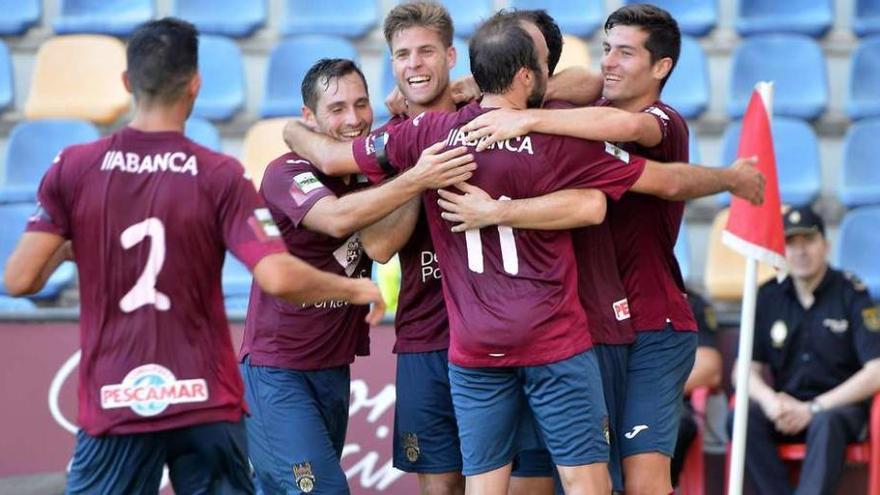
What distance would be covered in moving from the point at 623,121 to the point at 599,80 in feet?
2.45

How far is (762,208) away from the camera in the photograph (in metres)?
6.51

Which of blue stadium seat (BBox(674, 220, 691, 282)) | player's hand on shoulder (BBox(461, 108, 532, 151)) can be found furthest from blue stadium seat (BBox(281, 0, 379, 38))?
player's hand on shoulder (BBox(461, 108, 532, 151))

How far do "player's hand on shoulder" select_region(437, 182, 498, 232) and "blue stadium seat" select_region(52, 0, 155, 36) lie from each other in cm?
615

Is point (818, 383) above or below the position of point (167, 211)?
below

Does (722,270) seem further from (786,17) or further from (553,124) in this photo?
(553,124)

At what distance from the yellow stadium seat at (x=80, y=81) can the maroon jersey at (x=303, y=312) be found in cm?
488

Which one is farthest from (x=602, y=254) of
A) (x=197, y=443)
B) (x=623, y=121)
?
(x=197, y=443)

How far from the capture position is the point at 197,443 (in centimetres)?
463

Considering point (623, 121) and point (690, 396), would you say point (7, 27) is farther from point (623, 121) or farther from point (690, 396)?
point (623, 121)

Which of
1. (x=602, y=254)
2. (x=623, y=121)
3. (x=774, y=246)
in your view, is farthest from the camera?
(x=774, y=246)

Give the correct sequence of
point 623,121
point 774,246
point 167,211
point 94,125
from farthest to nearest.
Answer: point 94,125, point 774,246, point 623,121, point 167,211

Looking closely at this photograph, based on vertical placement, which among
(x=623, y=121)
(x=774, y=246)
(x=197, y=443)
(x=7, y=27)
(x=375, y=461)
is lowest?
(x=375, y=461)

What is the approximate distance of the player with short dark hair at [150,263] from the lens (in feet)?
14.9

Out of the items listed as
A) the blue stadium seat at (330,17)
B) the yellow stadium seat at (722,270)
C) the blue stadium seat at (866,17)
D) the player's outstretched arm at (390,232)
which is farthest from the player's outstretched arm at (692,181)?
the blue stadium seat at (330,17)
